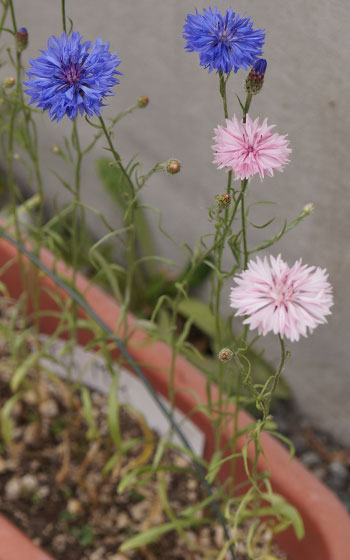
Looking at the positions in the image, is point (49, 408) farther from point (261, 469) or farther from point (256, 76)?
point (256, 76)

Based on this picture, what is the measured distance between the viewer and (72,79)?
1.39 ft

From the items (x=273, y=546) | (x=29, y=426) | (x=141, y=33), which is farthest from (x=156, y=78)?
(x=273, y=546)

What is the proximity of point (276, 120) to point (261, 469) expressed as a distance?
0.40 meters

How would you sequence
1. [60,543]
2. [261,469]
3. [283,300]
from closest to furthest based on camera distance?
[283,300] → [261,469] → [60,543]

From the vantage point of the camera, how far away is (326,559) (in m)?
0.70

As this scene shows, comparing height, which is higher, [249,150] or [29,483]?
[249,150]

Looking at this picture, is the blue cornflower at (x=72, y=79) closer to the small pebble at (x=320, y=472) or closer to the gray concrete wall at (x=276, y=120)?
the gray concrete wall at (x=276, y=120)

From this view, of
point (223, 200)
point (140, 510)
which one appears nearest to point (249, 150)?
point (223, 200)

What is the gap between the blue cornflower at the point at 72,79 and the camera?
418mm

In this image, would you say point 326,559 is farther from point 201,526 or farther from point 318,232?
point 318,232

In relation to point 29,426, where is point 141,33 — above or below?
above

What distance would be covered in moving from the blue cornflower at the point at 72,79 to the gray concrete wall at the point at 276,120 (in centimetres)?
33

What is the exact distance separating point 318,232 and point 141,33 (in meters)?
0.37

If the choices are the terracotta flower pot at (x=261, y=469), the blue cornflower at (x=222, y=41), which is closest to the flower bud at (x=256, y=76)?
the blue cornflower at (x=222, y=41)
